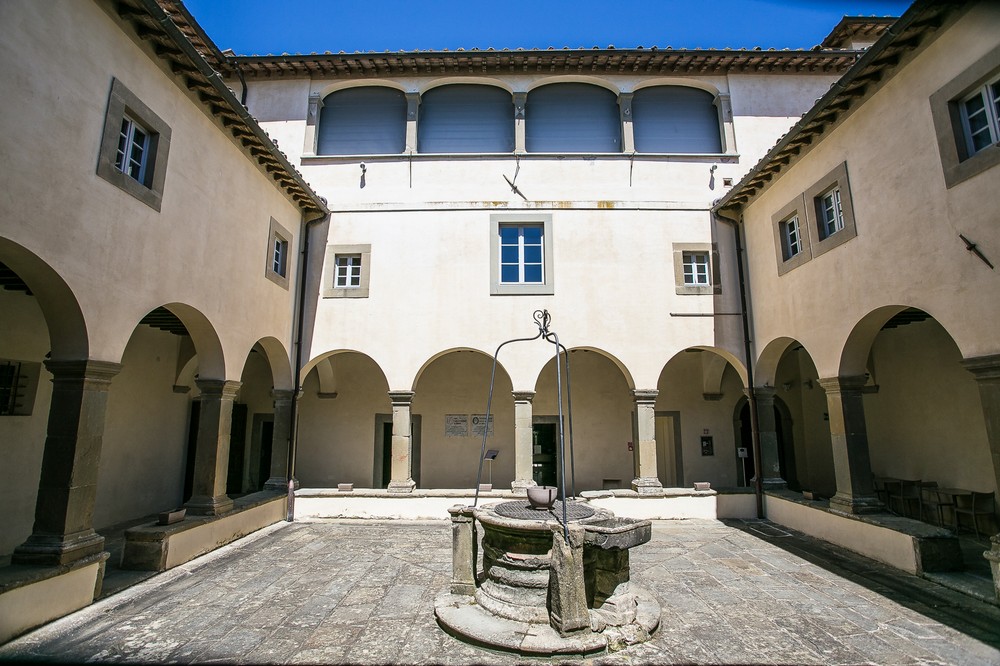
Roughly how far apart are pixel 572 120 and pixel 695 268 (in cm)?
447

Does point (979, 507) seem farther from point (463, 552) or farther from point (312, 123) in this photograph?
point (312, 123)

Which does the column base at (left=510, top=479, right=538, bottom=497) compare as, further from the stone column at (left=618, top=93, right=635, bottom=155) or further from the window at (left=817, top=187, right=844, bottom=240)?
the stone column at (left=618, top=93, right=635, bottom=155)

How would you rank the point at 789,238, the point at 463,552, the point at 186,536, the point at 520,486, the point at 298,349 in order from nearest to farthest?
the point at 463,552
the point at 186,536
the point at 789,238
the point at 520,486
the point at 298,349

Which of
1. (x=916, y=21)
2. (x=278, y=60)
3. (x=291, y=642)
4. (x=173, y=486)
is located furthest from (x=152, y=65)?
(x=916, y=21)

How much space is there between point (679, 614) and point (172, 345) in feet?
35.4

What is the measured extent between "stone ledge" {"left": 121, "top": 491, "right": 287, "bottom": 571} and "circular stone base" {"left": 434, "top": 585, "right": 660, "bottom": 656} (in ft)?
13.0

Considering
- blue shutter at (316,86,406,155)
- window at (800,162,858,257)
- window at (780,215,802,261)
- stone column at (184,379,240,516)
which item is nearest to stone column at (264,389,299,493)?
stone column at (184,379,240,516)

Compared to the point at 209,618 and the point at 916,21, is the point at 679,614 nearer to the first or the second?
the point at 209,618

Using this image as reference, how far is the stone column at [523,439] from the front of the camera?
10211mm

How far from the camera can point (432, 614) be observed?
17.4 feet

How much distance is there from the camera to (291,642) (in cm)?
471

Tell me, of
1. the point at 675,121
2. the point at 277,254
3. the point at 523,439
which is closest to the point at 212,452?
the point at 277,254

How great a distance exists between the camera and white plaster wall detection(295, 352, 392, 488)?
1240 cm

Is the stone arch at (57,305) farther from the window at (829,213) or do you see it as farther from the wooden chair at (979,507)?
the wooden chair at (979,507)
